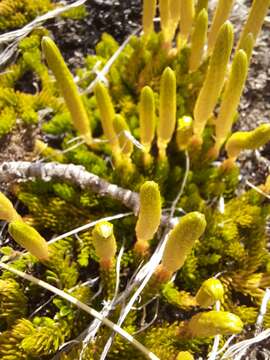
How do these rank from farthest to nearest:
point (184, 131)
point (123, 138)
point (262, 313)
Result: point (184, 131) < point (123, 138) < point (262, 313)

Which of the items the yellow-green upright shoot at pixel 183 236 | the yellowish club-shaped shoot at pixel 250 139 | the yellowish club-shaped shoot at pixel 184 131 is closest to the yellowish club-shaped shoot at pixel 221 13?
the yellowish club-shaped shoot at pixel 184 131

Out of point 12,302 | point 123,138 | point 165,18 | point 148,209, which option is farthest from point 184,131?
point 12,302

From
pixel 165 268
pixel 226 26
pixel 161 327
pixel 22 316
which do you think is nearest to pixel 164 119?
pixel 226 26

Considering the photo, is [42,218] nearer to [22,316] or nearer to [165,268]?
[22,316]

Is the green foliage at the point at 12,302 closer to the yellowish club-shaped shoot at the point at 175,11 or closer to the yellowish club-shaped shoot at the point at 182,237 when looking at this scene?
the yellowish club-shaped shoot at the point at 182,237

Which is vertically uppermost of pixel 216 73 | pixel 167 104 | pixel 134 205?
pixel 216 73

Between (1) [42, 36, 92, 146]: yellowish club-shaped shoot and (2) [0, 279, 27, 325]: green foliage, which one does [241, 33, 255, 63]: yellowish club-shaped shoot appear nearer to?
(1) [42, 36, 92, 146]: yellowish club-shaped shoot

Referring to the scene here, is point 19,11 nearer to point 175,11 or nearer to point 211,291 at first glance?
point 175,11
